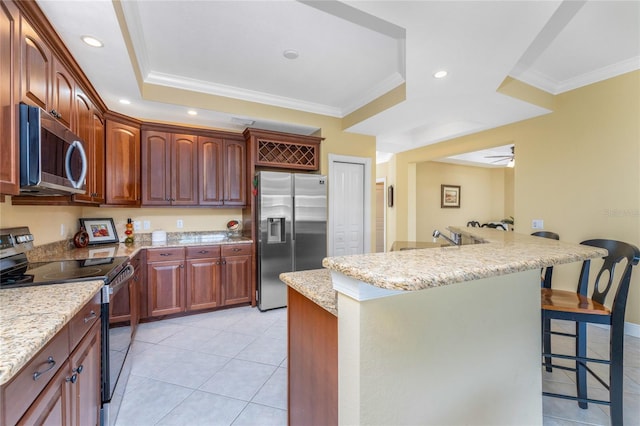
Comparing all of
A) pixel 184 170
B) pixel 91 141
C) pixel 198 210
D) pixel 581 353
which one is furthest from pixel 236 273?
pixel 581 353

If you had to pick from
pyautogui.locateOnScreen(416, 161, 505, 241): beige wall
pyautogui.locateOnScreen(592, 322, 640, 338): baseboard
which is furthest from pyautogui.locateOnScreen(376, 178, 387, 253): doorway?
pyautogui.locateOnScreen(592, 322, 640, 338): baseboard

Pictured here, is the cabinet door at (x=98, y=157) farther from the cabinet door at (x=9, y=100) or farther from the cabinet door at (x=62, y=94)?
the cabinet door at (x=9, y=100)

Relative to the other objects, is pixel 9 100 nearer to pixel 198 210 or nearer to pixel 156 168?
pixel 156 168

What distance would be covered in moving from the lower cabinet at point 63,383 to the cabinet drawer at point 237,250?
1826mm

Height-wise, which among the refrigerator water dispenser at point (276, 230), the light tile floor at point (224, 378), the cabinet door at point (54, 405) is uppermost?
the refrigerator water dispenser at point (276, 230)

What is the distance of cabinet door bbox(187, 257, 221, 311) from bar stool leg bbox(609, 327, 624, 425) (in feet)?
11.0

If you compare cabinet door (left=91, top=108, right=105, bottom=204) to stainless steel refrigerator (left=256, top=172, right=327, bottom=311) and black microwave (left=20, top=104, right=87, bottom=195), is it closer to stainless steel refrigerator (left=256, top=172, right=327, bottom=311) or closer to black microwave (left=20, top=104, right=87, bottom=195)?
black microwave (left=20, top=104, right=87, bottom=195)

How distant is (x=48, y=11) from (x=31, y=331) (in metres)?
1.80

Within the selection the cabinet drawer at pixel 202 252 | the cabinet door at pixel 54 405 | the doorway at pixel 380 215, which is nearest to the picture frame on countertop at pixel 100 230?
the cabinet drawer at pixel 202 252

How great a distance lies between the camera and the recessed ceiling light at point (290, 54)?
2.47 m

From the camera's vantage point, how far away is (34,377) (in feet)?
2.80

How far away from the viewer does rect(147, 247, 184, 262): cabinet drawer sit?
3.00 m

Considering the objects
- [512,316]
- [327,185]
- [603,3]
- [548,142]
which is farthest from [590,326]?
[327,185]

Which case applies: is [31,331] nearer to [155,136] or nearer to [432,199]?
[155,136]
